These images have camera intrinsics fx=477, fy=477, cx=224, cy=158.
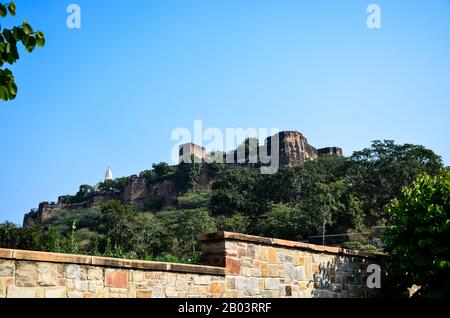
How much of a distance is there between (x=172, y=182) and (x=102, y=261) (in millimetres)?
71388

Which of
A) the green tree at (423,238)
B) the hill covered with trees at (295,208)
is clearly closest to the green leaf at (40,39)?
the green tree at (423,238)

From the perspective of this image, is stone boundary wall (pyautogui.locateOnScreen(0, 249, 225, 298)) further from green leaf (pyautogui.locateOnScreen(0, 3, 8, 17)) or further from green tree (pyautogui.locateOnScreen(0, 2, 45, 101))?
green leaf (pyautogui.locateOnScreen(0, 3, 8, 17))

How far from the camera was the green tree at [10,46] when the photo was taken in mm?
3416

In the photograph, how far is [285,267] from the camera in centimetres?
666

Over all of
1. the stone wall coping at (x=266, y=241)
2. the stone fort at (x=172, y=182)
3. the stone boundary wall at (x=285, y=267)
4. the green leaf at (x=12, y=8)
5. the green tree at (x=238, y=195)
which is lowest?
the stone boundary wall at (x=285, y=267)

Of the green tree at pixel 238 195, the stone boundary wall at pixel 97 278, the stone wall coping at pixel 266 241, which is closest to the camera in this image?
the stone boundary wall at pixel 97 278

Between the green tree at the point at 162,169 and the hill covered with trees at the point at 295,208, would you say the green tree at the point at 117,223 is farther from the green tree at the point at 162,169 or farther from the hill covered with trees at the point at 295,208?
the green tree at the point at 162,169

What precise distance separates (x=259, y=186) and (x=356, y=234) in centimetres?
1604

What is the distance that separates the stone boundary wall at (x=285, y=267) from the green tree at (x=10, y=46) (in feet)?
10.5

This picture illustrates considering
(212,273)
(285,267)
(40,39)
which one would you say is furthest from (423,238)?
(40,39)

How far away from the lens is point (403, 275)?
7664 millimetres
